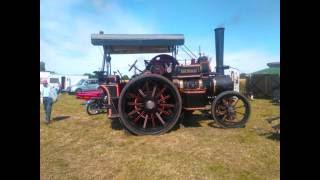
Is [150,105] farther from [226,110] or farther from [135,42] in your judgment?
[226,110]

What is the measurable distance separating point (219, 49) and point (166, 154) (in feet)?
14.0

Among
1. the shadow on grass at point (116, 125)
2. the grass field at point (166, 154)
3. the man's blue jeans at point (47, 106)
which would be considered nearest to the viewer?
the grass field at point (166, 154)

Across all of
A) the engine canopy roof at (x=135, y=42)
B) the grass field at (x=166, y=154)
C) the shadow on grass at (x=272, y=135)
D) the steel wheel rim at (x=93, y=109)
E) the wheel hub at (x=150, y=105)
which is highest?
the engine canopy roof at (x=135, y=42)

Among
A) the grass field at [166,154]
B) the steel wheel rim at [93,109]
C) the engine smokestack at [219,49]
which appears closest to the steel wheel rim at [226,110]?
the grass field at [166,154]

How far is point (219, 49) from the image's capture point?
8.93 m

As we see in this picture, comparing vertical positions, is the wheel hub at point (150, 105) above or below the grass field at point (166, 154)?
above

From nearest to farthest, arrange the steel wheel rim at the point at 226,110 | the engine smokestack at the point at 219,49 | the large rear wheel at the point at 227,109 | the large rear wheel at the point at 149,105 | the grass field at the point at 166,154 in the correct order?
the grass field at the point at 166,154
the large rear wheel at the point at 149,105
the large rear wheel at the point at 227,109
the steel wheel rim at the point at 226,110
the engine smokestack at the point at 219,49

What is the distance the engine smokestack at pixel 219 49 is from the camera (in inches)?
347

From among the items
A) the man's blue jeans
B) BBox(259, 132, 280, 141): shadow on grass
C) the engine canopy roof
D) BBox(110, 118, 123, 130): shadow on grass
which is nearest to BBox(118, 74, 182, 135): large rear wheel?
BBox(110, 118, 123, 130): shadow on grass

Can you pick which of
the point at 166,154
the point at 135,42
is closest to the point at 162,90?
the point at 135,42

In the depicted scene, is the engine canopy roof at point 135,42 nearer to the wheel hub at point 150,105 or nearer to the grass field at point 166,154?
the wheel hub at point 150,105

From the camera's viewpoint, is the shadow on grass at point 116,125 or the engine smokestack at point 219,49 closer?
the shadow on grass at point 116,125
